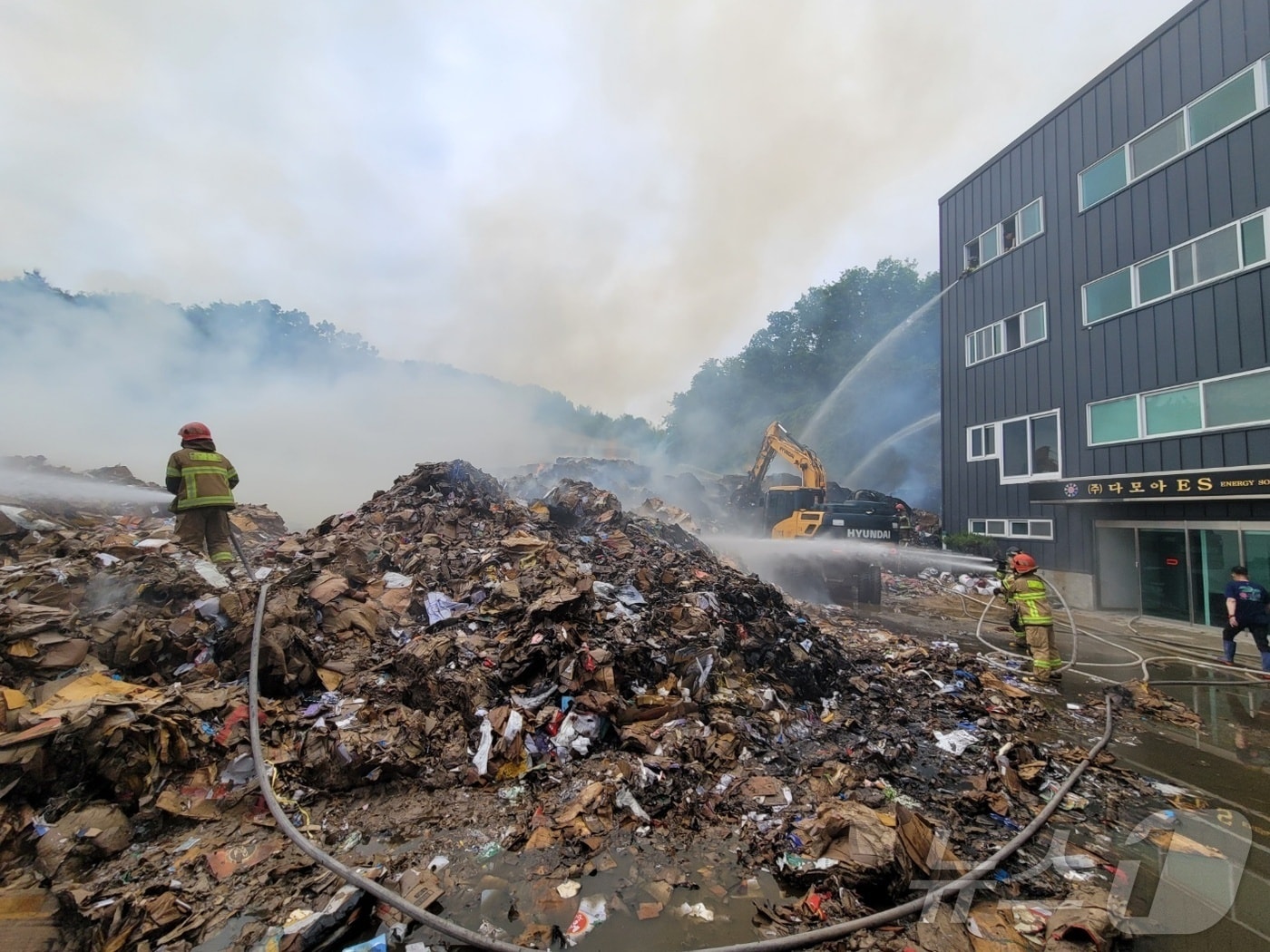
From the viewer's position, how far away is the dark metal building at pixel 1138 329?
873cm

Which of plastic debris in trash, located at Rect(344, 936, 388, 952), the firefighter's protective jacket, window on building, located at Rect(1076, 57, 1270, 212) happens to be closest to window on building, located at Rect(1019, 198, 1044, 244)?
window on building, located at Rect(1076, 57, 1270, 212)

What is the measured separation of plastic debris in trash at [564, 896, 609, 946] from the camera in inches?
101

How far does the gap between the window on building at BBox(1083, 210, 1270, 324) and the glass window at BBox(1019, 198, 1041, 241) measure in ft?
7.23

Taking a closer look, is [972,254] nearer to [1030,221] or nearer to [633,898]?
[1030,221]

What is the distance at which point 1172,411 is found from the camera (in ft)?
31.6

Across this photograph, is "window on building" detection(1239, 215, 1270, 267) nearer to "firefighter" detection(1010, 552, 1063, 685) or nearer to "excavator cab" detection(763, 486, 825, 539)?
"firefighter" detection(1010, 552, 1063, 685)

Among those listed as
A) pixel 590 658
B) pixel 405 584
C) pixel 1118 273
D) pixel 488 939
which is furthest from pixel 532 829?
pixel 1118 273

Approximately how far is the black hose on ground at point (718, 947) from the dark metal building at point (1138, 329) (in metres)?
8.82

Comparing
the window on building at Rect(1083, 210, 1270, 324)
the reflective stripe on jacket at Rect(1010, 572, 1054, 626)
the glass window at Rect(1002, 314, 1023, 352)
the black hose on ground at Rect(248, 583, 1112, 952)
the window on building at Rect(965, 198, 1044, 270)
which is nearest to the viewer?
the black hose on ground at Rect(248, 583, 1112, 952)

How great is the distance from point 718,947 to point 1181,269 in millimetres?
13311

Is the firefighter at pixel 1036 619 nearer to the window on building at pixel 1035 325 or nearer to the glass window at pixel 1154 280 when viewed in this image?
the glass window at pixel 1154 280

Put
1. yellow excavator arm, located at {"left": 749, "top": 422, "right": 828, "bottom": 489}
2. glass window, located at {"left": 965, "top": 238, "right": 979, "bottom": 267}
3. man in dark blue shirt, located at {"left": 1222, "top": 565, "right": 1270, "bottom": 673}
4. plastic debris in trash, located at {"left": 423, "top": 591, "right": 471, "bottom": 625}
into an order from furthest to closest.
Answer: glass window, located at {"left": 965, "top": 238, "right": 979, "bottom": 267}
yellow excavator arm, located at {"left": 749, "top": 422, "right": 828, "bottom": 489}
man in dark blue shirt, located at {"left": 1222, "top": 565, "right": 1270, "bottom": 673}
plastic debris in trash, located at {"left": 423, "top": 591, "right": 471, "bottom": 625}

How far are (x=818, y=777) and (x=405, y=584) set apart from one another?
4918 millimetres

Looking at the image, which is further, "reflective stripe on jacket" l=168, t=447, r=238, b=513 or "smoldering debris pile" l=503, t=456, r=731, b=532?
"smoldering debris pile" l=503, t=456, r=731, b=532
